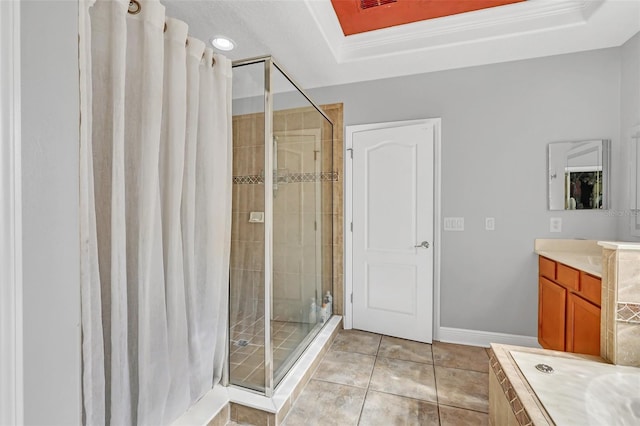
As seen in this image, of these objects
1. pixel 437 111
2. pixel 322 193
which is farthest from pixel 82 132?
pixel 437 111

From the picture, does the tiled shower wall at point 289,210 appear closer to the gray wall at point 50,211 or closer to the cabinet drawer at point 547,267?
the gray wall at point 50,211

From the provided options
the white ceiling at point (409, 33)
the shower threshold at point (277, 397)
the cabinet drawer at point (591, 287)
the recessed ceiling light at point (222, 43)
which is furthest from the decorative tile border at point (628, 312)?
the recessed ceiling light at point (222, 43)

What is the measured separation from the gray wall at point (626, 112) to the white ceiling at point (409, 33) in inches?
4.7

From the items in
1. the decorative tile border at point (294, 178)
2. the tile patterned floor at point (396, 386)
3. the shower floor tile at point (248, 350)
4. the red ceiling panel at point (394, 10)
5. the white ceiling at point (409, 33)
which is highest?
the red ceiling panel at point (394, 10)

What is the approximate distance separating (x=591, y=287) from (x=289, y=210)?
1907mm

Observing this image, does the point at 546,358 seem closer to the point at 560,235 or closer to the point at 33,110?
the point at 560,235

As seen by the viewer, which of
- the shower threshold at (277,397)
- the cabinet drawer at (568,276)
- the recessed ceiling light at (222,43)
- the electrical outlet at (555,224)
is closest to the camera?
the shower threshold at (277,397)

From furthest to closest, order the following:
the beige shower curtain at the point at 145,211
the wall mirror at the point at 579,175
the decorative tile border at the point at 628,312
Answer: the wall mirror at the point at 579,175, the decorative tile border at the point at 628,312, the beige shower curtain at the point at 145,211

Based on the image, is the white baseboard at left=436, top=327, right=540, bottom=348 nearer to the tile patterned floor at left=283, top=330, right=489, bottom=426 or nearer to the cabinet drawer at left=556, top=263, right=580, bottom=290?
the tile patterned floor at left=283, top=330, right=489, bottom=426

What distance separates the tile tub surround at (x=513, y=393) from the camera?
1034 millimetres

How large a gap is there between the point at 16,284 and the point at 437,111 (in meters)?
2.84

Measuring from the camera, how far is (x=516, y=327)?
2.43 metres

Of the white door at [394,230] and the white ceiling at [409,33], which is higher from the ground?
the white ceiling at [409,33]

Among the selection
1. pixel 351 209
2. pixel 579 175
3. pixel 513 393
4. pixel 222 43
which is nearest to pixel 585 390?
pixel 513 393
